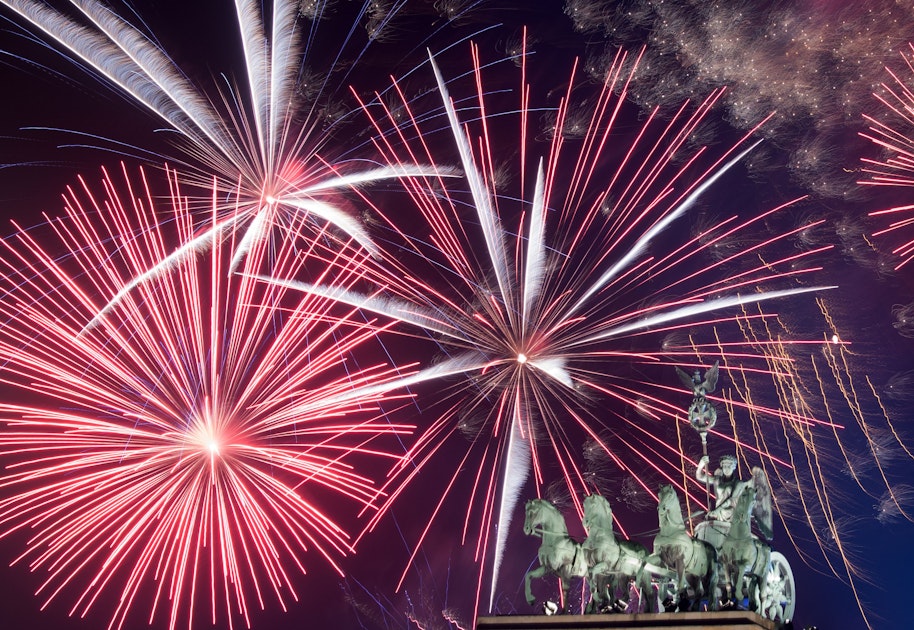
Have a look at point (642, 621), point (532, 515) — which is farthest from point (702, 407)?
point (642, 621)

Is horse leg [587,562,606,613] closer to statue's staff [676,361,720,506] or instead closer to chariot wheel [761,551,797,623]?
chariot wheel [761,551,797,623]

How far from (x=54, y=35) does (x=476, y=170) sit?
9.84 meters

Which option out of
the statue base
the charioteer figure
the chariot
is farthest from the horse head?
the charioteer figure

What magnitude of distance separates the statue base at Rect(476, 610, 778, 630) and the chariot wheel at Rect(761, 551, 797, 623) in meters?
0.65

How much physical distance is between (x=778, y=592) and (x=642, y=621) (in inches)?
135

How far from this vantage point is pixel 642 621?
58.1 feet

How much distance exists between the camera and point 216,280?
2170cm

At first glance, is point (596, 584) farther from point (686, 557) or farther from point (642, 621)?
point (686, 557)

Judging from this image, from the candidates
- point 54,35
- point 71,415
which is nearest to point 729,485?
point 71,415

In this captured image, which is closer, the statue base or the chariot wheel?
the statue base

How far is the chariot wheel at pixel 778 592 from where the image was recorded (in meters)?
18.9

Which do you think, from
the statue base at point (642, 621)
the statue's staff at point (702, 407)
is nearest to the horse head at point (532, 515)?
the statue base at point (642, 621)

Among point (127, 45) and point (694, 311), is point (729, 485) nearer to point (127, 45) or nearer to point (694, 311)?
point (694, 311)

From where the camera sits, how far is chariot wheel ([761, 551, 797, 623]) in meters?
18.9
